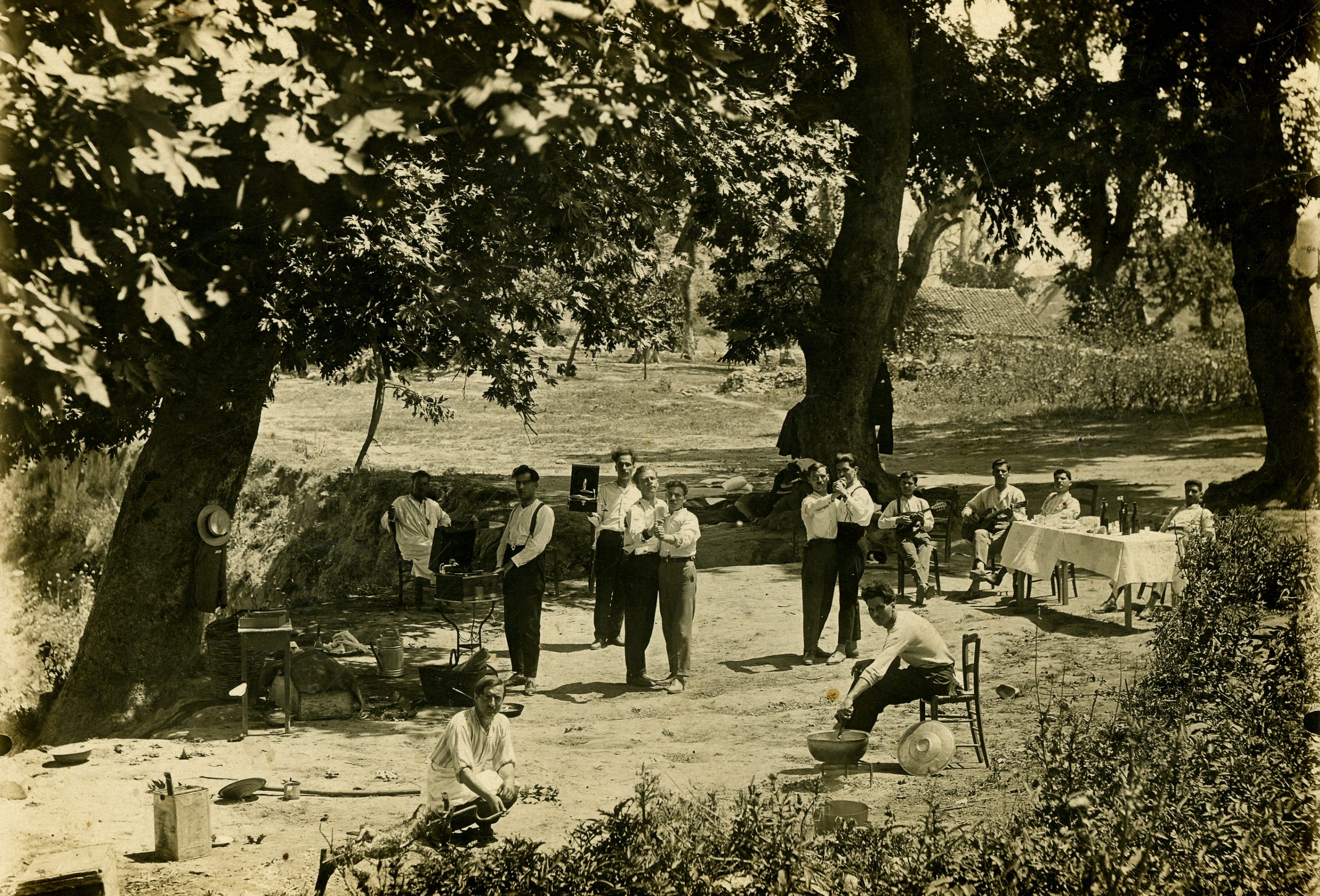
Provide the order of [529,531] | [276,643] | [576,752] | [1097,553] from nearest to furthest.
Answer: [576,752], [276,643], [529,531], [1097,553]

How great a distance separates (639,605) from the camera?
32.8ft

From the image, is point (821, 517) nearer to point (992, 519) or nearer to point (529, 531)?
point (529, 531)

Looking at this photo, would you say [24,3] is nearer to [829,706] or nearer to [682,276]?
[829,706]

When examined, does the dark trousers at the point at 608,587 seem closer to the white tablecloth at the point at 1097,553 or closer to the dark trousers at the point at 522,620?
the dark trousers at the point at 522,620

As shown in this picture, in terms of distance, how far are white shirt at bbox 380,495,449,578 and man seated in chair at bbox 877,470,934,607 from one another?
197 inches

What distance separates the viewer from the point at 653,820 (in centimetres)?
566

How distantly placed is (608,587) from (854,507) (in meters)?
2.54

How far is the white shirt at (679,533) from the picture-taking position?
9.93 meters

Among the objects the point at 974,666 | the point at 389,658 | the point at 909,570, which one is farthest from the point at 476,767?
the point at 909,570

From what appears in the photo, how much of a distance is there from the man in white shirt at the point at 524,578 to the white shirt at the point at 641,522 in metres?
0.92

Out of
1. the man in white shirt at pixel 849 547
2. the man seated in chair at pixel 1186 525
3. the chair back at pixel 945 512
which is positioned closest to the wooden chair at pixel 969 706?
the man in white shirt at pixel 849 547

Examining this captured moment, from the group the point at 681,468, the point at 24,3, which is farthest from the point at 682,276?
the point at 24,3

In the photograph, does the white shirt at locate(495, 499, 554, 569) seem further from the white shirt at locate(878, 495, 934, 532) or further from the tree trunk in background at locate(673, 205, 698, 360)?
the tree trunk in background at locate(673, 205, 698, 360)

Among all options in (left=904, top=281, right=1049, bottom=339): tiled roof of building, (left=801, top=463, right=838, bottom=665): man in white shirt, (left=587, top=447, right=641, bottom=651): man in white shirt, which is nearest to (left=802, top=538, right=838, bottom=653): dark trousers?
(left=801, top=463, right=838, bottom=665): man in white shirt
